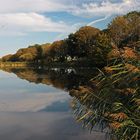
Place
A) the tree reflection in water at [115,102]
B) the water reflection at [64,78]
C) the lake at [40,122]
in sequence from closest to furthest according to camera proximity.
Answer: the tree reflection in water at [115,102], the lake at [40,122], the water reflection at [64,78]

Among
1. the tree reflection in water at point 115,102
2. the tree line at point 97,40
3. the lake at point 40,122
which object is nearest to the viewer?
the tree reflection in water at point 115,102

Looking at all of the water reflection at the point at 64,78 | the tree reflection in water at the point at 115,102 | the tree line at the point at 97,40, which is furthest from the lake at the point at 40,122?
the tree line at the point at 97,40

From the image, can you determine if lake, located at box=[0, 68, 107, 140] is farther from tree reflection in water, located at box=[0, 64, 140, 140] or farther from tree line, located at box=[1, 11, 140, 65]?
tree line, located at box=[1, 11, 140, 65]

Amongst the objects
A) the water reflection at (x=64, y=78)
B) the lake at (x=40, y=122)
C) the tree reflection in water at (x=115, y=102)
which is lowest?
the water reflection at (x=64, y=78)

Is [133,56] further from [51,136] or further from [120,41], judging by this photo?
[120,41]

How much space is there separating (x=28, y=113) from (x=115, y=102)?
21.8 metres

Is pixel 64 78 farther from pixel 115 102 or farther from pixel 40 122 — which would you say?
pixel 115 102

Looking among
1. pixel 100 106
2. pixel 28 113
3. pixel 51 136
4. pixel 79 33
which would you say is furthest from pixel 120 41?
pixel 100 106

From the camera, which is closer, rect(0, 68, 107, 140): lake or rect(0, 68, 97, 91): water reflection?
rect(0, 68, 107, 140): lake

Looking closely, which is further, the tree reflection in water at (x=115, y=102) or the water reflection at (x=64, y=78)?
the water reflection at (x=64, y=78)

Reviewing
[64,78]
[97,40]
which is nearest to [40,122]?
[64,78]

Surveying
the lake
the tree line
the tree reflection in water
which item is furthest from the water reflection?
the tree reflection in water

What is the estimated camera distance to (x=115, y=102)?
13031mm

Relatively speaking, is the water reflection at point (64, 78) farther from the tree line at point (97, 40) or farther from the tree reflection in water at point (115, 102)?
the tree reflection in water at point (115, 102)
